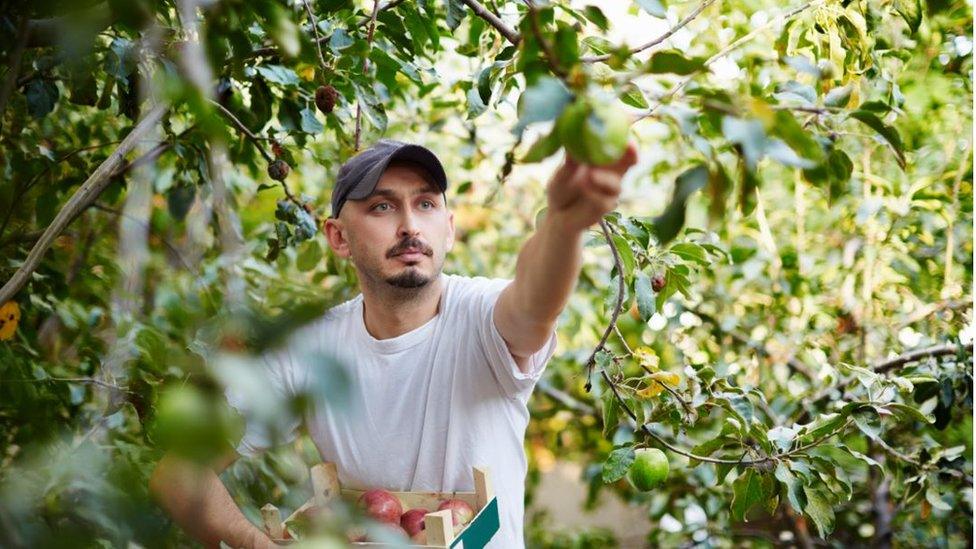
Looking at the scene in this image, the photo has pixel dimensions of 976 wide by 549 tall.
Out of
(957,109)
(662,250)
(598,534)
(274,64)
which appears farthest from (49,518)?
(598,534)

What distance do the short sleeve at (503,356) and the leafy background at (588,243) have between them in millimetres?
82

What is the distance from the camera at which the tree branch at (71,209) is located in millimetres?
1251

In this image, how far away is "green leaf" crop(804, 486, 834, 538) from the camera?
1.33 m

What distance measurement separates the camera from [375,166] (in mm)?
1480

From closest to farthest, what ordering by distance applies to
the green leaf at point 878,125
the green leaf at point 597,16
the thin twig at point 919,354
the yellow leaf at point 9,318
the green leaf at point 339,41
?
the green leaf at point 878,125 → the green leaf at point 597,16 → the green leaf at point 339,41 → the yellow leaf at point 9,318 → the thin twig at point 919,354

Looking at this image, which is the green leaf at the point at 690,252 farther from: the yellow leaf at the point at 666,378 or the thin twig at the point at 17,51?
the thin twig at the point at 17,51

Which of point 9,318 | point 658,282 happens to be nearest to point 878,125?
point 658,282

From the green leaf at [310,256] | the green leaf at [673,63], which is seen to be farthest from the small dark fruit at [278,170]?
the green leaf at [673,63]

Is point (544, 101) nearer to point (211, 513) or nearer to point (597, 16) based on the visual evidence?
point (597, 16)

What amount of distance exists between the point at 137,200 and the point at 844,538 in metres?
2.13

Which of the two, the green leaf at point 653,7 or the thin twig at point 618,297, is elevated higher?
the green leaf at point 653,7

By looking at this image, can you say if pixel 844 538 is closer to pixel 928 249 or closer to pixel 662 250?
pixel 928 249

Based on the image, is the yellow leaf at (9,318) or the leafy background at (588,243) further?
the yellow leaf at (9,318)

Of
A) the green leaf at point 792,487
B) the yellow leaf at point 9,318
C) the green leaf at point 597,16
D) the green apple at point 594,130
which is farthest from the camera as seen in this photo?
the yellow leaf at point 9,318
